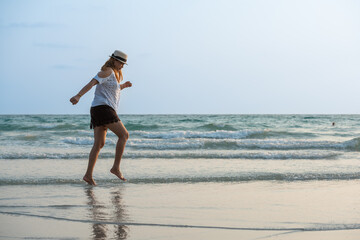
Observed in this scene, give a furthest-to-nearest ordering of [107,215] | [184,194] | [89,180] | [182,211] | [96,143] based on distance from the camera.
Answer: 1. [89,180]
2. [96,143]
3. [184,194]
4. [182,211]
5. [107,215]

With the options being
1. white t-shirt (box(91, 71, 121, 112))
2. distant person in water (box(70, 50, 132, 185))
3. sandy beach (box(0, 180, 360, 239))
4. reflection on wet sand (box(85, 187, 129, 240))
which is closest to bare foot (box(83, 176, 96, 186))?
sandy beach (box(0, 180, 360, 239))

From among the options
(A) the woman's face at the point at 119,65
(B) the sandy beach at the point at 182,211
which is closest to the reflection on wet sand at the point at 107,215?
(B) the sandy beach at the point at 182,211

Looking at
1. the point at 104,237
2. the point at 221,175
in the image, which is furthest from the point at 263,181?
the point at 104,237

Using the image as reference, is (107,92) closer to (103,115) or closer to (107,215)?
(103,115)

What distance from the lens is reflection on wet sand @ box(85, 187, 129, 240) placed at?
315 cm

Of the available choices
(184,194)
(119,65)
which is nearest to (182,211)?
(184,194)

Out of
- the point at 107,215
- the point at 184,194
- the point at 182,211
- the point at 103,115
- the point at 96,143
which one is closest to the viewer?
the point at 107,215

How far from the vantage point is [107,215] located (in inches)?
149

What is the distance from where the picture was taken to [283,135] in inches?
768

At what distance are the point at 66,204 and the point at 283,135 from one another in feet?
52.9

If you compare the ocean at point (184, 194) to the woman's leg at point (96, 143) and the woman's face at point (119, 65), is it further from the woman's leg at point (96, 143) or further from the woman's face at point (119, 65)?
the woman's face at point (119, 65)

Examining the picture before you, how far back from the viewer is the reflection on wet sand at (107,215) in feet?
10.3

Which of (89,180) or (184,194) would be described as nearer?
(184,194)

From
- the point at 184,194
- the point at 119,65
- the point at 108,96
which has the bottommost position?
the point at 184,194
